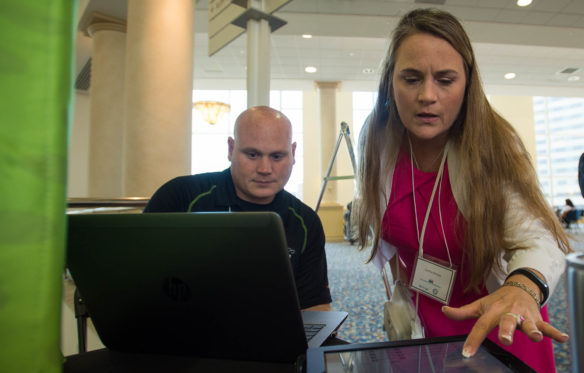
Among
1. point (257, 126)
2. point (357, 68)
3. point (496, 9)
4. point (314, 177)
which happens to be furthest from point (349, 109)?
point (257, 126)

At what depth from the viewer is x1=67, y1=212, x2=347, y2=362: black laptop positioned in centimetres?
43

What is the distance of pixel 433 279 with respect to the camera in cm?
94

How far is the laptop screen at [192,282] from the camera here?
0.43 m

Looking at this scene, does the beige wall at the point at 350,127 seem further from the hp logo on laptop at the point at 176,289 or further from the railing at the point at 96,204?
the hp logo on laptop at the point at 176,289

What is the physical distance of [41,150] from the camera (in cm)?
27

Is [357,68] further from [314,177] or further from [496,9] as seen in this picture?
[314,177]

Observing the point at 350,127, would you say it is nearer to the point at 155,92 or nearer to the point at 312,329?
the point at 155,92

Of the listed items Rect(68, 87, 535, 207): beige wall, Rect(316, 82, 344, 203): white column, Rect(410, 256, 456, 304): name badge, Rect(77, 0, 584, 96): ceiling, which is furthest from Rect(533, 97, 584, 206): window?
Rect(410, 256, 456, 304): name badge

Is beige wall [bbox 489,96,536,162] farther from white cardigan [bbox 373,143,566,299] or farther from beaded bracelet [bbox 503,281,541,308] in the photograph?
beaded bracelet [bbox 503,281,541,308]

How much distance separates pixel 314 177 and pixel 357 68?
195 inches

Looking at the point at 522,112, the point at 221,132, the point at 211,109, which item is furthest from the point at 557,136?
the point at 211,109

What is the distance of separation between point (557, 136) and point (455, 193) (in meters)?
15.6

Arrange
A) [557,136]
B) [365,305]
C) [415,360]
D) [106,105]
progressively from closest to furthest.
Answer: [415,360] < [365,305] < [106,105] < [557,136]

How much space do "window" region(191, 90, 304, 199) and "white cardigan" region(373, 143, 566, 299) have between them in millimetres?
11187
